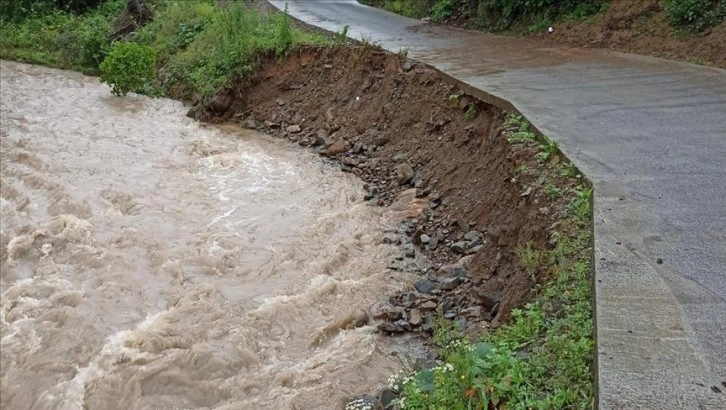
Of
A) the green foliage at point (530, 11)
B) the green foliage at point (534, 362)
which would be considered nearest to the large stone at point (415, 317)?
the green foliage at point (534, 362)

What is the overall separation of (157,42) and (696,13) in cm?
1309

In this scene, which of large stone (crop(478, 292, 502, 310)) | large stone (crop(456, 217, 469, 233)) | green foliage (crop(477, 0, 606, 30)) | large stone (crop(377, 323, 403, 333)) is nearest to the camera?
large stone (crop(478, 292, 502, 310))

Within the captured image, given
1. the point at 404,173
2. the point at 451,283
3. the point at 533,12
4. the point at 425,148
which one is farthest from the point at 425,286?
the point at 533,12

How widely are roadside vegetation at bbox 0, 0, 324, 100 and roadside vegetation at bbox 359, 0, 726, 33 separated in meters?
5.02

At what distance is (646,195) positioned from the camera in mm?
4898

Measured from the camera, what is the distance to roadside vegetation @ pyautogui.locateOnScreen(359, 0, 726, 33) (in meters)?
10.4

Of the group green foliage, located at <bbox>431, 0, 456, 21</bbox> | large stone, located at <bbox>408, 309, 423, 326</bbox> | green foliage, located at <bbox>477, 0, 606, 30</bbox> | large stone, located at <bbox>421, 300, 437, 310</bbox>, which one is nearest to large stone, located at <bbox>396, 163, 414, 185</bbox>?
large stone, located at <bbox>421, 300, 437, 310</bbox>

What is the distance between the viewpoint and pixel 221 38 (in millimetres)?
14352

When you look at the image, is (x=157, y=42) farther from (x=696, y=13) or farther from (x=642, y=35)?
(x=696, y=13)

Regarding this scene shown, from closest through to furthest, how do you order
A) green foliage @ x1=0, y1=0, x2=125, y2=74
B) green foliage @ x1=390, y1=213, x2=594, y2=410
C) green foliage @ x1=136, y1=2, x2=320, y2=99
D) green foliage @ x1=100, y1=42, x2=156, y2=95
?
green foliage @ x1=390, y1=213, x2=594, y2=410, green foliage @ x1=136, y1=2, x2=320, y2=99, green foliage @ x1=100, y1=42, x2=156, y2=95, green foliage @ x1=0, y1=0, x2=125, y2=74

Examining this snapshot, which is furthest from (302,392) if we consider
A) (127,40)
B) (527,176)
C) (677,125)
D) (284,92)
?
(127,40)

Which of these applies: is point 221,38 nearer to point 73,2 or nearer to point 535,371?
point 73,2

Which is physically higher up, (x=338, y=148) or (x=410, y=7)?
(x=410, y=7)

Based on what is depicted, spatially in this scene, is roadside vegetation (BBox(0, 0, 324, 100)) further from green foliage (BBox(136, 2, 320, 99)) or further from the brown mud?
the brown mud
